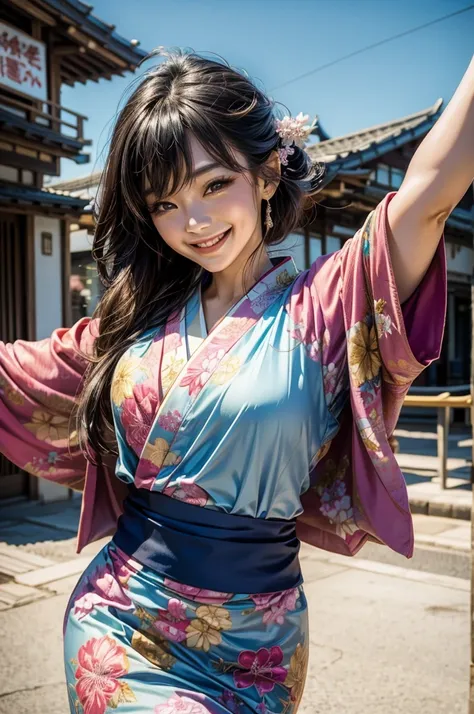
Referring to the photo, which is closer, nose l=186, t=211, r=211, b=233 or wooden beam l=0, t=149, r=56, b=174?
nose l=186, t=211, r=211, b=233

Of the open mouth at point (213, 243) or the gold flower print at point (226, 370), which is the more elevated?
the open mouth at point (213, 243)

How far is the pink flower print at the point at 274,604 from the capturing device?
1.54 metres

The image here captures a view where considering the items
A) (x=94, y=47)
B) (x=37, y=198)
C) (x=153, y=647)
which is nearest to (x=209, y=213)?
(x=153, y=647)

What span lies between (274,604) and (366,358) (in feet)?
1.82

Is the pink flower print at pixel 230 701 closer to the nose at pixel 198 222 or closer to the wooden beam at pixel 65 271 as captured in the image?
the nose at pixel 198 222

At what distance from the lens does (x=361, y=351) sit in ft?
4.85

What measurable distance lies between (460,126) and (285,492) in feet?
2.54

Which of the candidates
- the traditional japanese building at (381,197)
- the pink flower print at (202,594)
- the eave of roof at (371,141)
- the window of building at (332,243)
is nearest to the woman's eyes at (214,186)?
the pink flower print at (202,594)

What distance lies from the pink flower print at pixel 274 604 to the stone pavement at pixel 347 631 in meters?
2.27

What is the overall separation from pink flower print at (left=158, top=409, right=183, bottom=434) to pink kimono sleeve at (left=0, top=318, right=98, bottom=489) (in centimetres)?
44

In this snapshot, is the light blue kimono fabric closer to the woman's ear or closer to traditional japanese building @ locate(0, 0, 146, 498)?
the woman's ear

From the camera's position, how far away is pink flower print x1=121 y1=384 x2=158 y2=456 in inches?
63.7

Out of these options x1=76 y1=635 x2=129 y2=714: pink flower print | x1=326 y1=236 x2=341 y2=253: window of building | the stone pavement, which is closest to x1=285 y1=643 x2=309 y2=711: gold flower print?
x1=76 y1=635 x2=129 y2=714: pink flower print

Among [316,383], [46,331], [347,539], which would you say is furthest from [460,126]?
[46,331]
